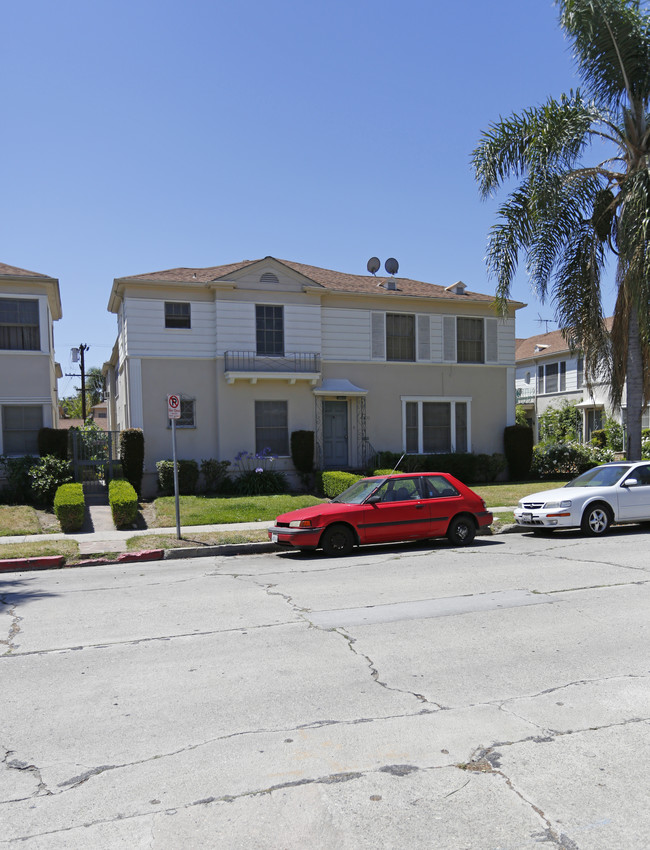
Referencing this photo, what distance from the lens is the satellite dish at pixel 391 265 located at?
25.6 meters

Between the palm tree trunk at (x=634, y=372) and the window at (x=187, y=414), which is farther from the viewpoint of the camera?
the window at (x=187, y=414)

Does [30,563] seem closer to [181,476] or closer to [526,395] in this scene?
[181,476]

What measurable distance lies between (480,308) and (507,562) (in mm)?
15734

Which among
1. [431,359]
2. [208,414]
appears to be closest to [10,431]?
[208,414]

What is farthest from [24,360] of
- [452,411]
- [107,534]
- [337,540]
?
[452,411]

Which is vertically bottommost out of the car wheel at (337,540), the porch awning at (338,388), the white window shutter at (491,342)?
the car wheel at (337,540)

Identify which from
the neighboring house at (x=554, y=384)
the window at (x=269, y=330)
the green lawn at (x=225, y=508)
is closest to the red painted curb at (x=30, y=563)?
the green lawn at (x=225, y=508)

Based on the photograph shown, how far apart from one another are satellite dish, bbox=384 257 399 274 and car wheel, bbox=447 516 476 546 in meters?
15.0

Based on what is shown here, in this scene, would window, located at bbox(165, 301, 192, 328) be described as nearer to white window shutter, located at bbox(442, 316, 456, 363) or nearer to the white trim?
the white trim

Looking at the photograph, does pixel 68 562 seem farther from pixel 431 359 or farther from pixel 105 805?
pixel 431 359

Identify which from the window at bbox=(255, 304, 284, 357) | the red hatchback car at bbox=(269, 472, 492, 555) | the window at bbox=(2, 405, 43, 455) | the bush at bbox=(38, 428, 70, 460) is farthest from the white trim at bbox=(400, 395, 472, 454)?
the window at bbox=(2, 405, 43, 455)

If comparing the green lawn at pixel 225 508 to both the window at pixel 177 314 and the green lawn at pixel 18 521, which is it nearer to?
the green lawn at pixel 18 521

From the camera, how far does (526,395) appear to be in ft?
139

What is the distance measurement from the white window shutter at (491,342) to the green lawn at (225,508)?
32.2ft
